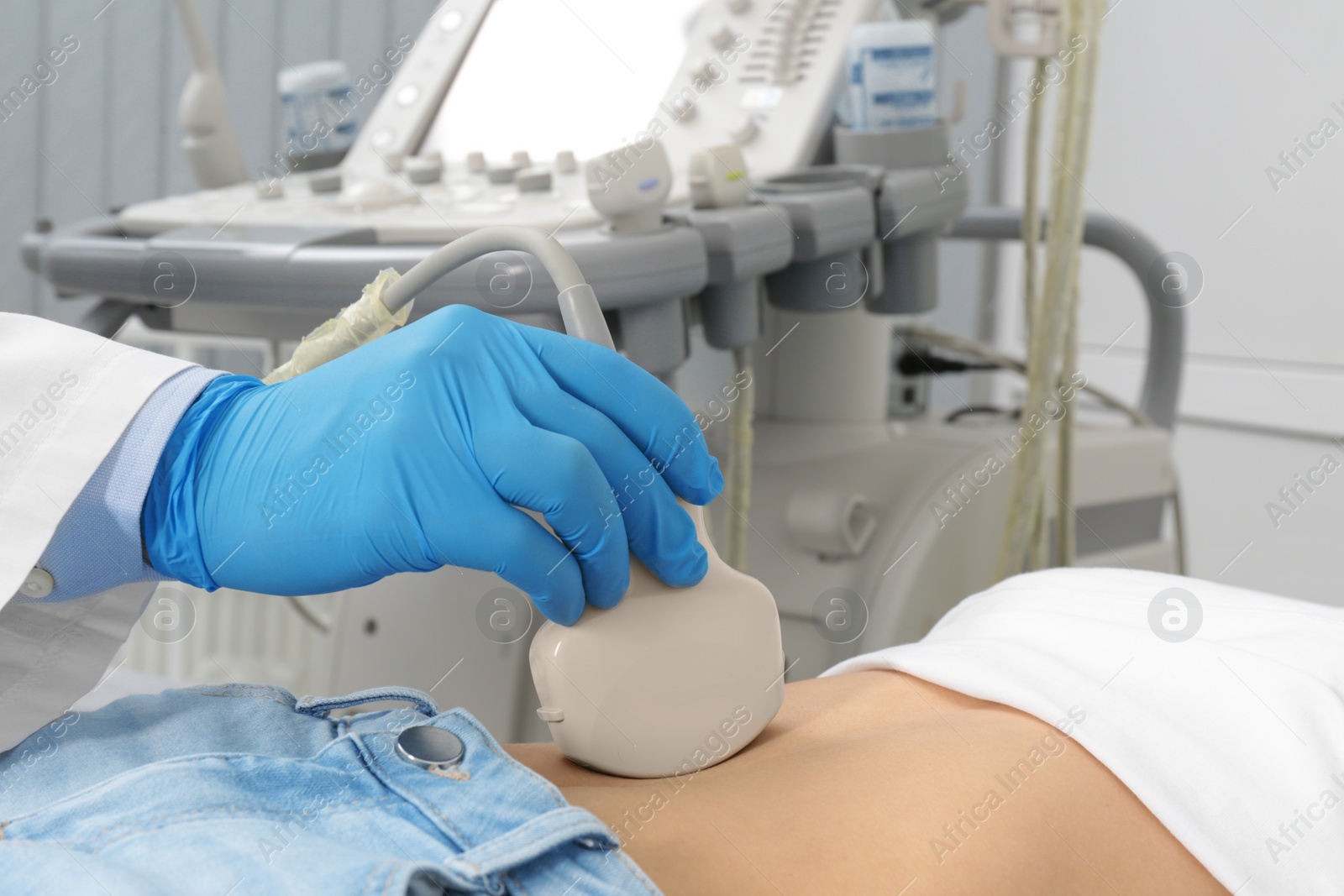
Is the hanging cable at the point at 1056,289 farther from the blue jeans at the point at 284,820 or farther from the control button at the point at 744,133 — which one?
the blue jeans at the point at 284,820

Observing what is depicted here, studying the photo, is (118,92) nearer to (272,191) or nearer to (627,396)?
(272,191)

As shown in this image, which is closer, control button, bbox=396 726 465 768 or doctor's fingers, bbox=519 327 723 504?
control button, bbox=396 726 465 768

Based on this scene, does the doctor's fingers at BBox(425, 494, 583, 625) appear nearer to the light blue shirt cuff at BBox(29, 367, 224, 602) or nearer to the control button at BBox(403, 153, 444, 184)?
the light blue shirt cuff at BBox(29, 367, 224, 602)

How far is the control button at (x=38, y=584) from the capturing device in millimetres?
553

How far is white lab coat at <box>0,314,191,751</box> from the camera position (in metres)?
0.54

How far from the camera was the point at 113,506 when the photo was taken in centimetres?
57

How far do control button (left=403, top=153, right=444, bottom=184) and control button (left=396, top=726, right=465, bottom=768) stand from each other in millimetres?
804

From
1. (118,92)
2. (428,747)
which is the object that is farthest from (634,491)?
(118,92)

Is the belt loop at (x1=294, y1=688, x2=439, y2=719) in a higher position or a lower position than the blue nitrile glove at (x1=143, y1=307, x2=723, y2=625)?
lower

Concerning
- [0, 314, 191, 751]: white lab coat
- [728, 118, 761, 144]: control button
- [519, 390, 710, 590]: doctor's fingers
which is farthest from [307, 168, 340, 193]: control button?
[519, 390, 710, 590]: doctor's fingers

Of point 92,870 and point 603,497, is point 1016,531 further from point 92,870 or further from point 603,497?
point 92,870

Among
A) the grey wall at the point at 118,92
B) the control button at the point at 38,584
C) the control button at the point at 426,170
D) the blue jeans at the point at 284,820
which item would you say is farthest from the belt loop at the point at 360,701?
the grey wall at the point at 118,92

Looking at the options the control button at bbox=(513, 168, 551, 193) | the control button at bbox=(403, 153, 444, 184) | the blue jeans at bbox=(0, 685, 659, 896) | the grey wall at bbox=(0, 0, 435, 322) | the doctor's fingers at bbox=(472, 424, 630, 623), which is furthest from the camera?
the grey wall at bbox=(0, 0, 435, 322)

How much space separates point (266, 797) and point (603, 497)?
7.8 inches
